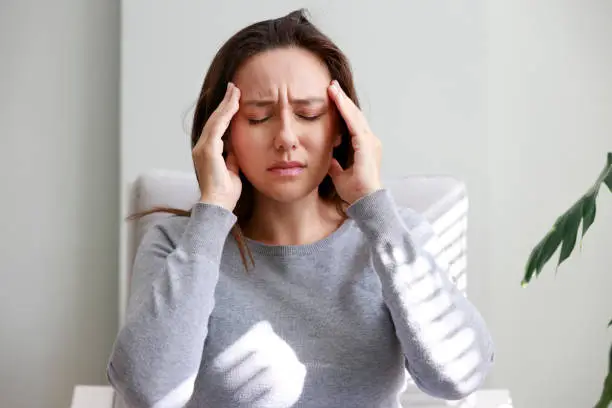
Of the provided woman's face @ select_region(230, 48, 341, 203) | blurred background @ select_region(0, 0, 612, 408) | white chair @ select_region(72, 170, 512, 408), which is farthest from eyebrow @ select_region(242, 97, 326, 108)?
blurred background @ select_region(0, 0, 612, 408)

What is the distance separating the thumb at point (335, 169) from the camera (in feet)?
4.83

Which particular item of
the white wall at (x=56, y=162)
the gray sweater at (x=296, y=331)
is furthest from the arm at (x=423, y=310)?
the white wall at (x=56, y=162)

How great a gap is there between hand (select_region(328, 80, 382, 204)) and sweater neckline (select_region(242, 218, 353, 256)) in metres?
0.07

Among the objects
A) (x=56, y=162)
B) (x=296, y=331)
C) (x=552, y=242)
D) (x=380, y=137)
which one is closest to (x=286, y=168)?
(x=296, y=331)

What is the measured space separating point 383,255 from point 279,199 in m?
0.18

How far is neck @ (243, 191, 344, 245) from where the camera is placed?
150 cm

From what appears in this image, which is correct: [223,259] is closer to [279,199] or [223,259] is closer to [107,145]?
[279,199]

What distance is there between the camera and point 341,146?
1.52m

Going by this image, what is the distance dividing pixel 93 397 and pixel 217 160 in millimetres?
655

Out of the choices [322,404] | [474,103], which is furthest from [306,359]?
[474,103]

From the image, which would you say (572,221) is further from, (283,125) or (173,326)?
(173,326)

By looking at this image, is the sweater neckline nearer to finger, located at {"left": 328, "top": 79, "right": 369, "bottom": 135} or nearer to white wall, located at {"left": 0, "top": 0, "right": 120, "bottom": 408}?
finger, located at {"left": 328, "top": 79, "right": 369, "bottom": 135}

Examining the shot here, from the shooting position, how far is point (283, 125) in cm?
138

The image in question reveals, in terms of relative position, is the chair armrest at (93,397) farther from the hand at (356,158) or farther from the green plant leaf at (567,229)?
the green plant leaf at (567,229)
